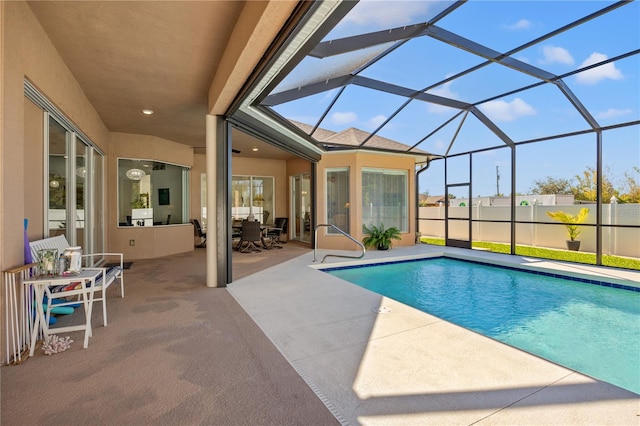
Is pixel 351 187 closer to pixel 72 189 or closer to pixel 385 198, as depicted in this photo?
pixel 385 198

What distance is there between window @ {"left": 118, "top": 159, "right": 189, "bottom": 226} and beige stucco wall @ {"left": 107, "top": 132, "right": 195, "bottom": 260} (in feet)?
0.45

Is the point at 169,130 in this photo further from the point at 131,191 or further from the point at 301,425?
the point at 301,425

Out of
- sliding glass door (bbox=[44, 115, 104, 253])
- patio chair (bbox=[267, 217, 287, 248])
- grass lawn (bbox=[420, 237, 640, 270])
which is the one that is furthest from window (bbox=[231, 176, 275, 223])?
grass lawn (bbox=[420, 237, 640, 270])

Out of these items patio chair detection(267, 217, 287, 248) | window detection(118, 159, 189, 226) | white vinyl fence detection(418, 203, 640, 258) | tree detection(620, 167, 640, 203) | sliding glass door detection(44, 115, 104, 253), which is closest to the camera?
sliding glass door detection(44, 115, 104, 253)

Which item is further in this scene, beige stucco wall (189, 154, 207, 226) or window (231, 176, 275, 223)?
window (231, 176, 275, 223)

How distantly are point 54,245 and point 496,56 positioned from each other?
715 cm

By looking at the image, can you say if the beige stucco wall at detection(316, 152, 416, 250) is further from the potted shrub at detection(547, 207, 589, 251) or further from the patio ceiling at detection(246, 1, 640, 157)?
the potted shrub at detection(547, 207, 589, 251)

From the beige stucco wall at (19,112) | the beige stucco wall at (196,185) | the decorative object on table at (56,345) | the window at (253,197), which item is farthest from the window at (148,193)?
the decorative object on table at (56,345)

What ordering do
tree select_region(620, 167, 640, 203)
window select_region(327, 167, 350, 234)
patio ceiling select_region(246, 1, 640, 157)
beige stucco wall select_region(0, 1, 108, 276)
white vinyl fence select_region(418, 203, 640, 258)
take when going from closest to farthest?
beige stucco wall select_region(0, 1, 108, 276) → patio ceiling select_region(246, 1, 640, 157) → white vinyl fence select_region(418, 203, 640, 258) → tree select_region(620, 167, 640, 203) → window select_region(327, 167, 350, 234)

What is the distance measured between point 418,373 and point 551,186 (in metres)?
12.3

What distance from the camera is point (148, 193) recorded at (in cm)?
792

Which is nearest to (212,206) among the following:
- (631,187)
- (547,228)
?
(547,228)

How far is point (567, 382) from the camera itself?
209 centimetres

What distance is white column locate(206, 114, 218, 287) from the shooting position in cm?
482
